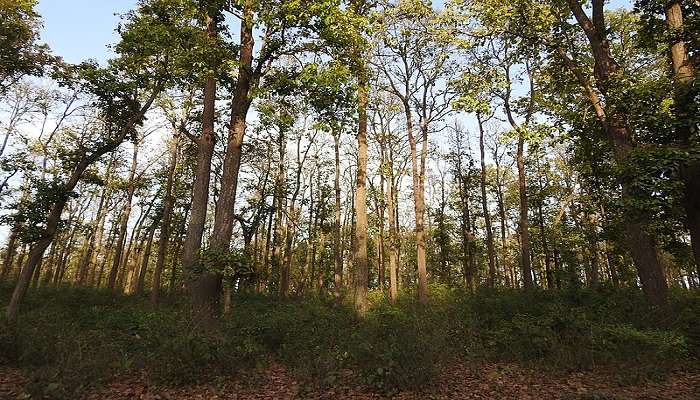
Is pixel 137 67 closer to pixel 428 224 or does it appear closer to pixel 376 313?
pixel 376 313

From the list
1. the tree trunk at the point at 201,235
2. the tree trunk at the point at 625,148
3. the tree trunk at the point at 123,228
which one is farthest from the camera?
the tree trunk at the point at 123,228

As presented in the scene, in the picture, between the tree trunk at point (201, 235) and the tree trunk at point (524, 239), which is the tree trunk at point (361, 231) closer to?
the tree trunk at point (201, 235)

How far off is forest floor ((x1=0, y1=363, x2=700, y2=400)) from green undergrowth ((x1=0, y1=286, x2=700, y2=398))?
0.63ft

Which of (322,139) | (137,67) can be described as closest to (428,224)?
(322,139)

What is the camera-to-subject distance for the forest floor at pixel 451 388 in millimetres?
6617

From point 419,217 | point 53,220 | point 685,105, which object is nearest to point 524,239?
point 419,217

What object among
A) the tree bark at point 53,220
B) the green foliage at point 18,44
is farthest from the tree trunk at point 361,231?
the green foliage at point 18,44

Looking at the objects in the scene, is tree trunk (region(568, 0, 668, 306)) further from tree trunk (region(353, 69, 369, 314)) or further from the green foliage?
the green foliage

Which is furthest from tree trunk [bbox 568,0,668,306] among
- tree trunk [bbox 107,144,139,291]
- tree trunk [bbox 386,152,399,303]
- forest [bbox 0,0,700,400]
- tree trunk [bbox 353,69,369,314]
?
tree trunk [bbox 107,144,139,291]

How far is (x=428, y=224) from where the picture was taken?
41000 millimetres

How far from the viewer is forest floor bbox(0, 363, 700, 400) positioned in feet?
21.7

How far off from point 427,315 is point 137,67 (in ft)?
47.8

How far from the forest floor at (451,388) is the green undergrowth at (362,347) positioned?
193 mm

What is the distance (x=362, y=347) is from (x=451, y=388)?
6.58ft
